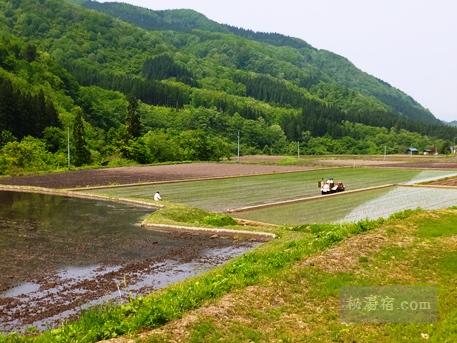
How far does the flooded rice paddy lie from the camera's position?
98.5ft

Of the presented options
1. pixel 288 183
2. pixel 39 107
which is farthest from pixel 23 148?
pixel 288 183

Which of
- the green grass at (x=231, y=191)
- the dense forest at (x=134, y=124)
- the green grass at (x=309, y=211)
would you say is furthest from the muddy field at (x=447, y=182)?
the dense forest at (x=134, y=124)

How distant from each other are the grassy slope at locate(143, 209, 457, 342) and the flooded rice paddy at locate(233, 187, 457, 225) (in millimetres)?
11500

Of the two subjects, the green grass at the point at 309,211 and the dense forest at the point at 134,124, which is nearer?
the green grass at the point at 309,211

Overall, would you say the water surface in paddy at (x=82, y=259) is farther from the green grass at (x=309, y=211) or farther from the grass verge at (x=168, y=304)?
the green grass at (x=309, y=211)

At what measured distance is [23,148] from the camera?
2502 inches

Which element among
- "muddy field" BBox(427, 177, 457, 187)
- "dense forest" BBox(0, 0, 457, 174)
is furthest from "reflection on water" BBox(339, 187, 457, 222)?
"dense forest" BBox(0, 0, 457, 174)

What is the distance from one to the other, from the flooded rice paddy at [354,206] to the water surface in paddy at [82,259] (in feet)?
23.2

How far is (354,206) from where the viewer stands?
3509cm

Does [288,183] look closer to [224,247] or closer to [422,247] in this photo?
[224,247]

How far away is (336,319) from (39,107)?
86.5 metres

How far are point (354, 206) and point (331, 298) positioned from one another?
23.8 meters

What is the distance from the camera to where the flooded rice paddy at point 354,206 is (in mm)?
30031

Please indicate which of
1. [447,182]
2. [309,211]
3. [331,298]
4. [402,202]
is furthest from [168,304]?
A: [447,182]
